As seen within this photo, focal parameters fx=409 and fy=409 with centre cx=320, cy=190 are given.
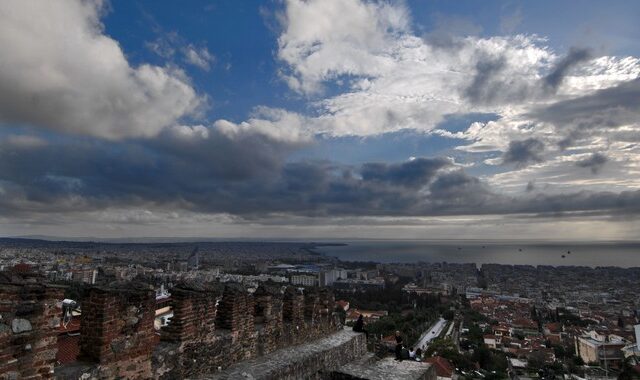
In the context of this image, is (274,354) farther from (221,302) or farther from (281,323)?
(221,302)

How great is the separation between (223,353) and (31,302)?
2.92 m

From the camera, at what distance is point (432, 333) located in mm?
59594

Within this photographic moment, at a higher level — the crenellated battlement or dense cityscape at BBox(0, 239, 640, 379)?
the crenellated battlement

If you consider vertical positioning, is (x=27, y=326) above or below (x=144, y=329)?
above

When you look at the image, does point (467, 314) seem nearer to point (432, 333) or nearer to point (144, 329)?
point (432, 333)

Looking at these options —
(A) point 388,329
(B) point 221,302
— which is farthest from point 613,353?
(B) point 221,302

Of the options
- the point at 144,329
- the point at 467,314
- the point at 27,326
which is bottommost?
the point at 467,314

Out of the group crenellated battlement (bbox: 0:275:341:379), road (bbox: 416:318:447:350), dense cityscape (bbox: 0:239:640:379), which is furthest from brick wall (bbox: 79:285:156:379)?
road (bbox: 416:318:447:350)

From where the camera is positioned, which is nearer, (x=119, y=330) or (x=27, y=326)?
(x=27, y=326)

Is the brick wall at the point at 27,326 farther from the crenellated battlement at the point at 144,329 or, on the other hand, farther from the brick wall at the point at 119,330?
the brick wall at the point at 119,330

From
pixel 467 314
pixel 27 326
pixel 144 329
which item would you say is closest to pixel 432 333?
pixel 467 314

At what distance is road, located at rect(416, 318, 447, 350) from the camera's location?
50344 mm

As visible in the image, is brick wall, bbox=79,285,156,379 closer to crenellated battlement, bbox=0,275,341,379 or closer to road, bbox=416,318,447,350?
crenellated battlement, bbox=0,275,341,379

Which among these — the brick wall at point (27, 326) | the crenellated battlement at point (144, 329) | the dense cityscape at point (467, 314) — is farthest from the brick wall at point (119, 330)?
the brick wall at point (27, 326)
